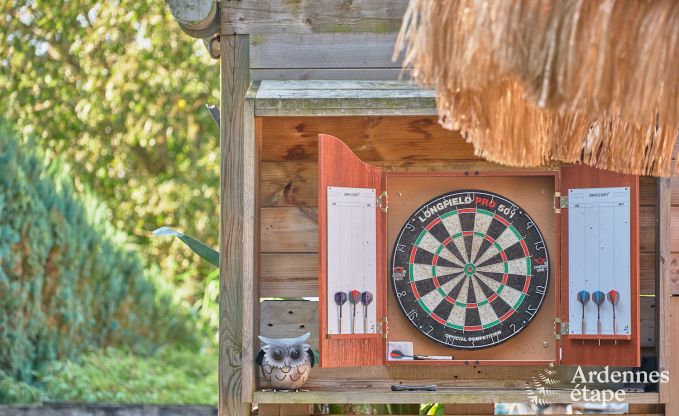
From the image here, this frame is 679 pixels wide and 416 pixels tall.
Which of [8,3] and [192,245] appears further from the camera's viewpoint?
[8,3]

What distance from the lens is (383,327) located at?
452 centimetres

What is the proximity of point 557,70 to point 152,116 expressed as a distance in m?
11.0

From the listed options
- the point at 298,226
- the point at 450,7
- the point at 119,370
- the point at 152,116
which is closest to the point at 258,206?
the point at 298,226

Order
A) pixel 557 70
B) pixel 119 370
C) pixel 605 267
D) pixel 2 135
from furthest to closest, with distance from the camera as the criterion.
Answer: pixel 119 370 < pixel 2 135 < pixel 605 267 < pixel 557 70

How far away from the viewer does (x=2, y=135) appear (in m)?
8.44

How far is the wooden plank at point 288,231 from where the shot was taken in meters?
4.63

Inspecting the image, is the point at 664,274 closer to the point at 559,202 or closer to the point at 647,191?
the point at 647,191

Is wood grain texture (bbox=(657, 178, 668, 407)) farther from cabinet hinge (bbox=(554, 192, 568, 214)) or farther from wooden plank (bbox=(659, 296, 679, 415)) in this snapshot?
cabinet hinge (bbox=(554, 192, 568, 214))

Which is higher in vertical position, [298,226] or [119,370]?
[298,226]

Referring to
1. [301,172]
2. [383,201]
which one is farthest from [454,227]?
[301,172]

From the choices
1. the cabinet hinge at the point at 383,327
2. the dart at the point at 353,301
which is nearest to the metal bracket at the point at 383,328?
the cabinet hinge at the point at 383,327

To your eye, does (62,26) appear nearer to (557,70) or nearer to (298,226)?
(298,226)

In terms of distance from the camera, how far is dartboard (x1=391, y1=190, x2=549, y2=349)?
4.55 m

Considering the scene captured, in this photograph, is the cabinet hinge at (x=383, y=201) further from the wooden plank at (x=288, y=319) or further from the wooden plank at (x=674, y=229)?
the wooden plank at (x=674, y=229)
